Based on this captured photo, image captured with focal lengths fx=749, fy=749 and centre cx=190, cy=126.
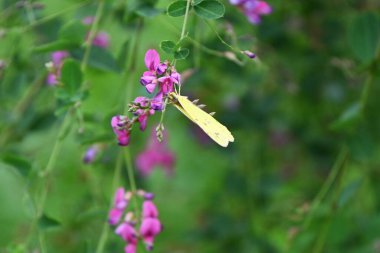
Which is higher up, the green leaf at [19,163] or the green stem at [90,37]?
the green stem at [90,37]

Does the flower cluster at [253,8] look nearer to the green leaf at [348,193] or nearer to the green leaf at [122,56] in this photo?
the green leaf at [122,56]

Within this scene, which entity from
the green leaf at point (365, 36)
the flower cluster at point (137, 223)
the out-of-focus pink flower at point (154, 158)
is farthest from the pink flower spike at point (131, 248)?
the out-of-focus pink flower at point (154, 158)

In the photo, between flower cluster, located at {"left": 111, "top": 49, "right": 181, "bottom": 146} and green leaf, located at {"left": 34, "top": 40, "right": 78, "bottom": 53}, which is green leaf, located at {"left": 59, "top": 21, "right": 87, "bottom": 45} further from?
flower cluster, located at {"left": 111, "top": 49, "right": 181, "bottom": 146}

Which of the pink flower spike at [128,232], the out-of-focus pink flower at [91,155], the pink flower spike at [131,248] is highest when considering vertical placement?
the pink flower spike at [128,232]

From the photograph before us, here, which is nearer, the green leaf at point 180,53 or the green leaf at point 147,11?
the green leaf at point 180,53

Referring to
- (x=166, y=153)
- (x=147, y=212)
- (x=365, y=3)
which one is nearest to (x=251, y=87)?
(x=365, y=3)

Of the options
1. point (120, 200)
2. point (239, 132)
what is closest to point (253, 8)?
point (120, 200)

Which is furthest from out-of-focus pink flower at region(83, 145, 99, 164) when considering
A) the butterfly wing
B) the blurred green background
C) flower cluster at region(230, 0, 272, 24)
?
the butterfly wing
